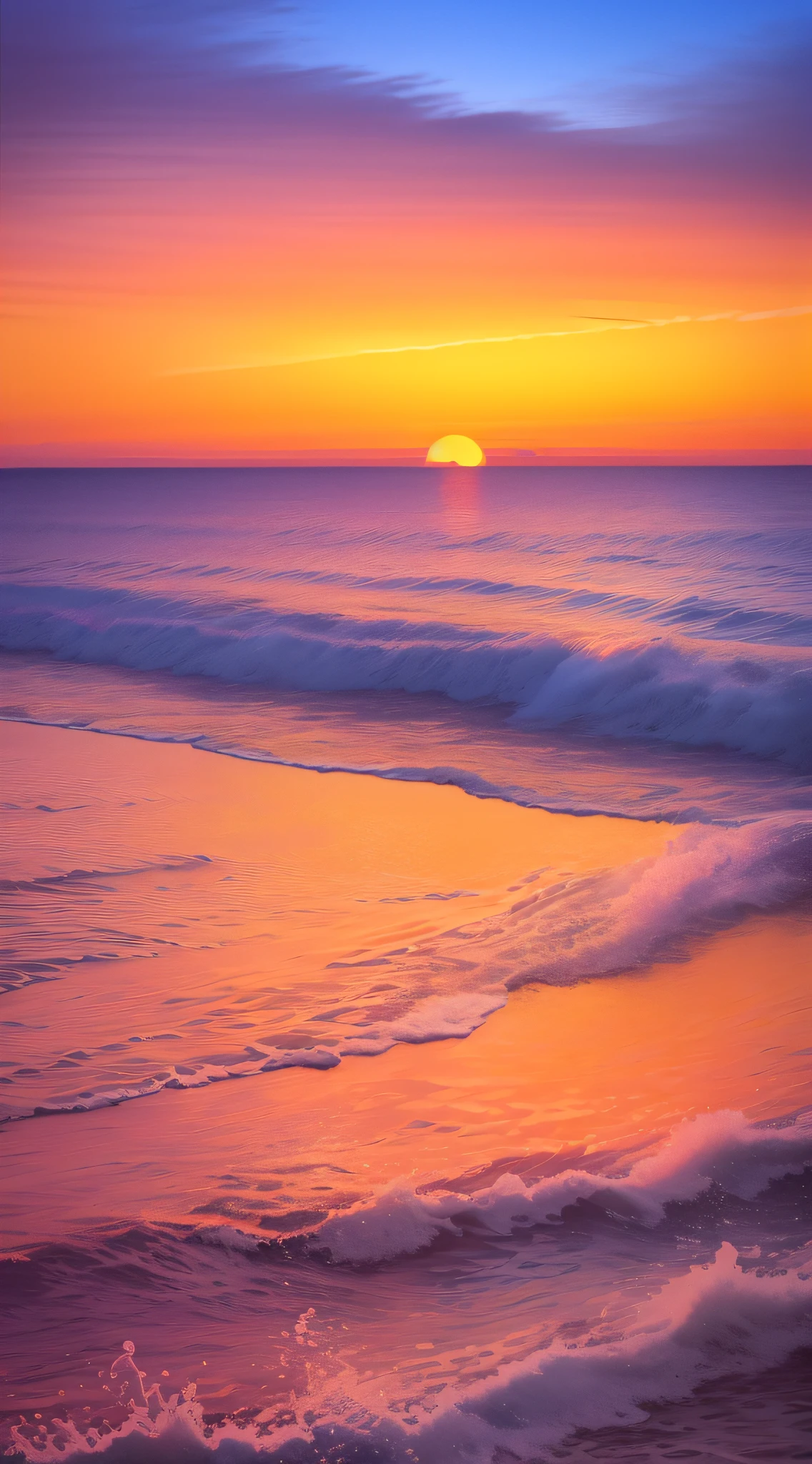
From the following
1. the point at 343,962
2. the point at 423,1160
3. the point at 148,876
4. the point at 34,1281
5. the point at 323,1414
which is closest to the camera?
the point at 323,1414

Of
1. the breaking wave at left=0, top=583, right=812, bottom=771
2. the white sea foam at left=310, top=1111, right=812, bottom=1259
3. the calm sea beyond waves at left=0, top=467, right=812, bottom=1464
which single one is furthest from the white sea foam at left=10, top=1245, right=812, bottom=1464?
the breaking wave at left=0, top=583, right=812, bottom=771

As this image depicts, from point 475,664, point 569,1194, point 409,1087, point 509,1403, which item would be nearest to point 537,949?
point 409,1087

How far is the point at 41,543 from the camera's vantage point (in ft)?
133

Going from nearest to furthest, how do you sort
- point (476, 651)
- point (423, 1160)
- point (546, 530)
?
point (423, 1160) → point (476, 651) → point (546, 530)

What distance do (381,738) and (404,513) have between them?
4428cm

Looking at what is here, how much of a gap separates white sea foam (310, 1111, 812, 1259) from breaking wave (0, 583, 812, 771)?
22.9 ft

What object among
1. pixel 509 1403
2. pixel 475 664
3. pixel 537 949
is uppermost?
pixel 475 664

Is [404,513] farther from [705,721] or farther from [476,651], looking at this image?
[705,721]

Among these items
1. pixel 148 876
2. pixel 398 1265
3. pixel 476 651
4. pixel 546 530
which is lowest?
pixel 398 1265

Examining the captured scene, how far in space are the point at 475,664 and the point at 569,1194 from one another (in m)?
11.9

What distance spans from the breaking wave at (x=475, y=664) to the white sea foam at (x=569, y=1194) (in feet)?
22.9

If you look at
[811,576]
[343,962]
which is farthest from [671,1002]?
[811,576]

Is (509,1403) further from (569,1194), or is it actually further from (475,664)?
(475,664)

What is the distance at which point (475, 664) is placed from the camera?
48.9 feet
